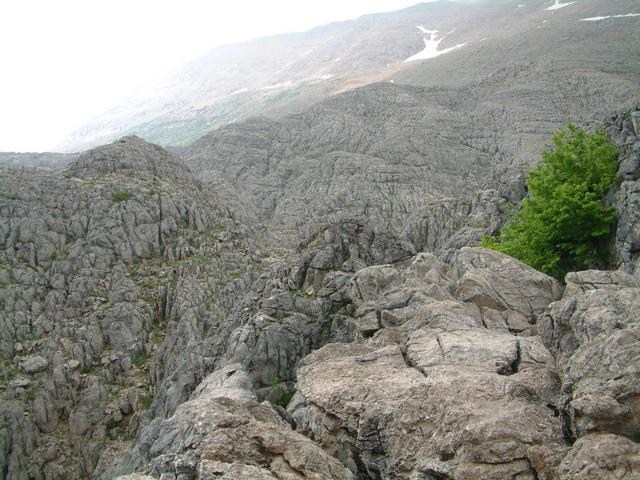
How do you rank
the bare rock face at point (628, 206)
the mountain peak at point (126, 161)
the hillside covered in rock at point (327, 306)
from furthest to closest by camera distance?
1. the mountain peak at point (126, 161)
2. the bare rock face at point (628, 206)
3. the hillside covered in rock at point (327, 306)

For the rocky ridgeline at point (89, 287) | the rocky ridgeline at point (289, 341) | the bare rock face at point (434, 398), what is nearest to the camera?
the bare rock face at point (434, 398)

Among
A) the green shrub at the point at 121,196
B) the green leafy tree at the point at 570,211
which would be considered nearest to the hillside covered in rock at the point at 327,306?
the green shrub at the point at 121,196

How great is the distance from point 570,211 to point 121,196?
52.3m

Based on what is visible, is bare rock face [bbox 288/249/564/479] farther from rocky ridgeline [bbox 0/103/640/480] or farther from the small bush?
the small bush

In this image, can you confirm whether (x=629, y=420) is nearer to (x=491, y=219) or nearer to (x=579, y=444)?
(x=579, y=444)

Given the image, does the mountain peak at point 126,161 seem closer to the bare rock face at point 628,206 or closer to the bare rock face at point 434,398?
the bare rock face at point 434,398

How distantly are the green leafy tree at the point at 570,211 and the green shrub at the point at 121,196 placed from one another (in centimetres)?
4786

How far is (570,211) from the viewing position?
25578 mm

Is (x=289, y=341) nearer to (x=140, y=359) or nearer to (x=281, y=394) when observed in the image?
(x=281, y=394)

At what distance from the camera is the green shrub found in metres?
59.6

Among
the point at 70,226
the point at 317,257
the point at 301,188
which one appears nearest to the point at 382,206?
the point at 301,188

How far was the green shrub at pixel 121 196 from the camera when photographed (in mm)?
59562

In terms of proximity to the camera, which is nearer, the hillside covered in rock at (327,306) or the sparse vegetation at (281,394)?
the hillside covered in rock at (327,306)

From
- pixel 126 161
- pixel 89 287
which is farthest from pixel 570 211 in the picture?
pixel 126 161
